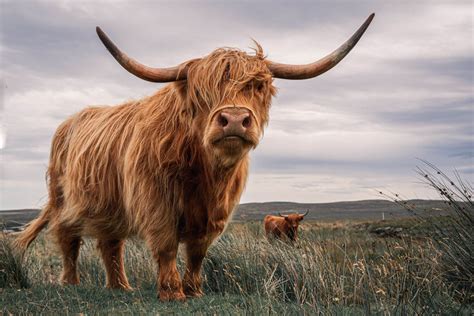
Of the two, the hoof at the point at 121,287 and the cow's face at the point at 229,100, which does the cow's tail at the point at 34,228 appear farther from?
the cow's face at the point at 229,100

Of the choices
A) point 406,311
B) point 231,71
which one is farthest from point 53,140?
point 406,311

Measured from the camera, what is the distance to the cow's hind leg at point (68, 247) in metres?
6.86

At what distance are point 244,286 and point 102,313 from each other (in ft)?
5.82

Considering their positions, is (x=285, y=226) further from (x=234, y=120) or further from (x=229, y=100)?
(x=234, y=120)

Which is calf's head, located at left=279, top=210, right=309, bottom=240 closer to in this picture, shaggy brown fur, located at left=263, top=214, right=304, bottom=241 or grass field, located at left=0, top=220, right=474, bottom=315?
shaggy brown fur, located at left=263, top=214, right=304, bottom=241

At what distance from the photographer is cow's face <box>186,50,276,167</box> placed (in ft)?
14.0

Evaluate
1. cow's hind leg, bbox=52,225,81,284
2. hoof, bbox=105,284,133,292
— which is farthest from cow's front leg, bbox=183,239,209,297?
cow's hind leg, bbox=52,225,81,284

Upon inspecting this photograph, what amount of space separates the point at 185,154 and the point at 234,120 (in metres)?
0.92

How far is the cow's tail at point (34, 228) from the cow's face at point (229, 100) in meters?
3.55

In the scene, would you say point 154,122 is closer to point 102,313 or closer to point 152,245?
point 152,245

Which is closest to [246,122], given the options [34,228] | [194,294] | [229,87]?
[229,87]

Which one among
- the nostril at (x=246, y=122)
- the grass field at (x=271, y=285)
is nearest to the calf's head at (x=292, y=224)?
the grass field at (x=271, y=285)

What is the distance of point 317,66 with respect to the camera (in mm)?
5109

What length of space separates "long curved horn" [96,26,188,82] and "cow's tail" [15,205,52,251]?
10.5ft
